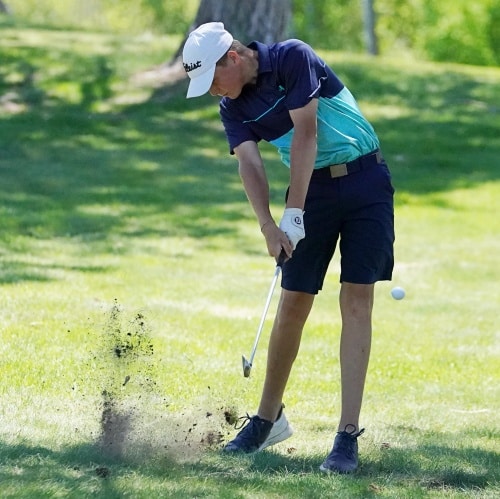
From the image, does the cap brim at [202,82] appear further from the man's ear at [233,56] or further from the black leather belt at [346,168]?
the black leather belt at [346,168]

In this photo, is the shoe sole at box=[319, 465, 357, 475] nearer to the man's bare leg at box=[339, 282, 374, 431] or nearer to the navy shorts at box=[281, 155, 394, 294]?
the man's bare leg at box=[339, 282, 374, 431]

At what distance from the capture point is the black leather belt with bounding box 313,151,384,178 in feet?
17.1

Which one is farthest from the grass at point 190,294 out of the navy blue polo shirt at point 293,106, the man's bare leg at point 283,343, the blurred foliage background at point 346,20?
the blurred foliage background at point 346,20

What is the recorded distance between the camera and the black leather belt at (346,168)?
5.20 meters

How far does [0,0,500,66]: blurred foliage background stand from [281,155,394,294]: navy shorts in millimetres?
44856

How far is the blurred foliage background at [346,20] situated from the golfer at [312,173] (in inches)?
1766

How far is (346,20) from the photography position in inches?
2665

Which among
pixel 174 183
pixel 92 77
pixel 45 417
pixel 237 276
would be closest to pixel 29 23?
pixel 92 77

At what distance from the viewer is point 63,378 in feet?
21.7

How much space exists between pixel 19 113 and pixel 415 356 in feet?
32.8

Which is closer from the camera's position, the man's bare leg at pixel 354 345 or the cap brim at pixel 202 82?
the cap brim at pixel 202 82

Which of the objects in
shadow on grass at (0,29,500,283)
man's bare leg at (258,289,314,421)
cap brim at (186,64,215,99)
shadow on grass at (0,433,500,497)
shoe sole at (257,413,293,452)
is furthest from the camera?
shadow on grass at (0,29,500,283)

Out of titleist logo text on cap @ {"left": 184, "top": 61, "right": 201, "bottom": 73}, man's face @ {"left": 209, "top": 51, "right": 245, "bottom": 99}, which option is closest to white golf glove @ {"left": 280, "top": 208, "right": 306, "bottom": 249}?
man's face @ {"left": 209, "top": 51, "right": 245, "bottom": 99}

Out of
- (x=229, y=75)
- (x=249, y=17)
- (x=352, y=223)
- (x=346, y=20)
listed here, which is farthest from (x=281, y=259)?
(x=346, y=20)
